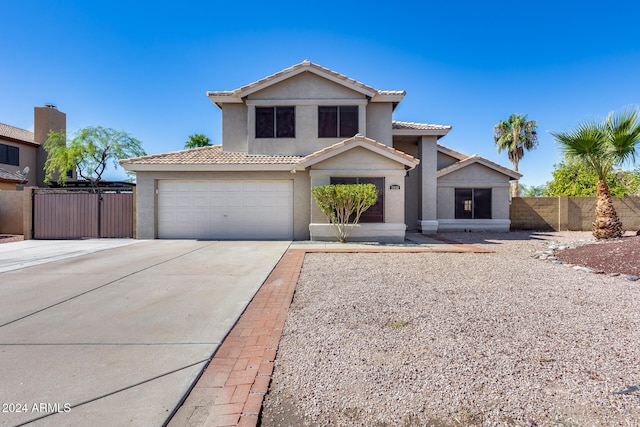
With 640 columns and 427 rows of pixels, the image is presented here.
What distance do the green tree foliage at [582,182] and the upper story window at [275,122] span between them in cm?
2466

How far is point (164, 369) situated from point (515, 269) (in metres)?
7.79

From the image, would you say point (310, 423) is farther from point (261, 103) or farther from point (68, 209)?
point (68, 209)

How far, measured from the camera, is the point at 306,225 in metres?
13.0

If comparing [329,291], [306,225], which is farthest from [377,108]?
[329,291]

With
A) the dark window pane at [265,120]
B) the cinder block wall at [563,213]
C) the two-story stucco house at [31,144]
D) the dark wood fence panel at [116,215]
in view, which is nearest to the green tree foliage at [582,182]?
the cinder block wall at [563,213]

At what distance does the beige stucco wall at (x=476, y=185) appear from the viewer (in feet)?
53.0

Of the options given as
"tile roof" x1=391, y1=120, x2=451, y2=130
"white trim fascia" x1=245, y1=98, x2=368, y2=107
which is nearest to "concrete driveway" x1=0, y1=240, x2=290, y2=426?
"white trim fascia" x1=245, y1=98, x2=368, y2=107

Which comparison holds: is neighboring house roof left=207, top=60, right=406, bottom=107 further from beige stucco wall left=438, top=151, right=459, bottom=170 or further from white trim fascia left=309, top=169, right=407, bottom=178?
beige stucco wall left=438, top=151, right=459, bottom=170

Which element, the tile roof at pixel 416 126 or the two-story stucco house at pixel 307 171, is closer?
the two-story stucco house at pixel 307 171

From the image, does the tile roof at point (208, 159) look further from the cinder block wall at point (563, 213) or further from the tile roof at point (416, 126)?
the cinder block wall at point (563, 213)

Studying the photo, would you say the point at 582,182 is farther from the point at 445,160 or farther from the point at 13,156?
the point at 13,156

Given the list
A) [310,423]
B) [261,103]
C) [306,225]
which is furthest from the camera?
[261,103]

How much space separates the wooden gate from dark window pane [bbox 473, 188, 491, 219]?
676 inches

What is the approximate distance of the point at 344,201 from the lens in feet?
37.0
